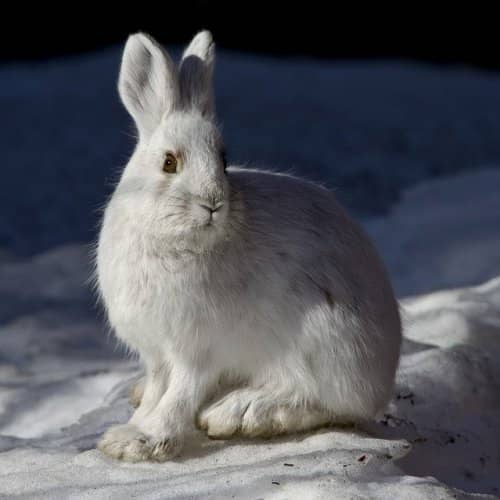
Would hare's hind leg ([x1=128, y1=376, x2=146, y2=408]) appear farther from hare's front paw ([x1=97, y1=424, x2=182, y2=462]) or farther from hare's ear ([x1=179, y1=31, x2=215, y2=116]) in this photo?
hare's ear ([x1=179, y1=31, x2=215, y2=116])

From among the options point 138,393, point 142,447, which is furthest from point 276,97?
point 142,447

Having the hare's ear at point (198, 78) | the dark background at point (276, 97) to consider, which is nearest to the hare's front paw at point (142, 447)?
the hare's ear at point (198, 78)

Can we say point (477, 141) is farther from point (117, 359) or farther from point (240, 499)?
point (240, 499)

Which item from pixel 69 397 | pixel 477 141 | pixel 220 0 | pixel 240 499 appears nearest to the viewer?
pixel 240 499

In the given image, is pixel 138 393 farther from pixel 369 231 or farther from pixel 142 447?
pixel 369 231

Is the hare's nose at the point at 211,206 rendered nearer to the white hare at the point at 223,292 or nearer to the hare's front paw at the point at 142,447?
the white hare at the point at 223,292

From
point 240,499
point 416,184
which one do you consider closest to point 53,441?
point 240,499
